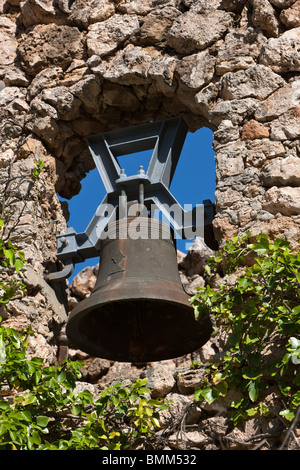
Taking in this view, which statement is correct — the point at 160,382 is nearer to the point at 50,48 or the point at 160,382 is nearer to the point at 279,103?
the point at 279,103

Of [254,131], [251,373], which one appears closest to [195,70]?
[254,131]

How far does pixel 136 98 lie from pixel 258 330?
2.06 meters

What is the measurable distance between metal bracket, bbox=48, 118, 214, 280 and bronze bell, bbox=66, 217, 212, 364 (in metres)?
0.26

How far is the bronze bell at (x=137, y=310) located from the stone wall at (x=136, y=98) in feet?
1.11

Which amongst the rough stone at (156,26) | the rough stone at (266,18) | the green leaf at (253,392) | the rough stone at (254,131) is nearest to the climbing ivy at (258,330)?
the green leaf at (253,392)

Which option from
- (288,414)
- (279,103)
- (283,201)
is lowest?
(288,414)

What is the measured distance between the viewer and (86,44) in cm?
571

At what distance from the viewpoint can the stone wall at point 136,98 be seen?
4727 millimetres

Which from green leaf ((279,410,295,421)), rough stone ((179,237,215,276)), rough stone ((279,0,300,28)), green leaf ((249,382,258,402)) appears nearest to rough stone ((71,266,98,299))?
rough stone ((179,237,215,276))

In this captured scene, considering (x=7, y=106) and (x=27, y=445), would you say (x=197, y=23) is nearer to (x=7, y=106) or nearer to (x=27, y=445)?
Result: (x=7, y=106)

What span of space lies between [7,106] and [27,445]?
2.54m

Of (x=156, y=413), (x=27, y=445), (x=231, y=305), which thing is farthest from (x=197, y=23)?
(x=27, y=445)

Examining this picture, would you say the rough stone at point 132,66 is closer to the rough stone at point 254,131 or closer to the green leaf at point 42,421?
the rough stone at point 254,131

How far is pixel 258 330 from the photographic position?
158 inches
